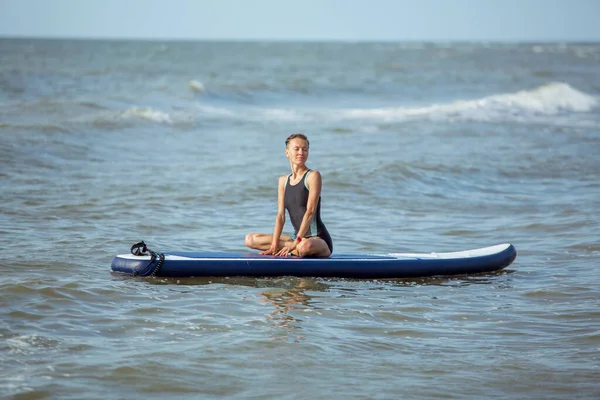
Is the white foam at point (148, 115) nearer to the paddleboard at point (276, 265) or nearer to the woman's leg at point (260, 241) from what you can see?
the woman's leg at point (260, 241)

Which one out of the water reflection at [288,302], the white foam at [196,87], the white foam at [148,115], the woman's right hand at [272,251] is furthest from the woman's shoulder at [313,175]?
the white foam at [196,87]

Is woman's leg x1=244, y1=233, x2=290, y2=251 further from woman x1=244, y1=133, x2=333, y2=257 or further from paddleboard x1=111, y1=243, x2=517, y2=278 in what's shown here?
paddleboard x1=111, y1=243, x2=517, y2=278

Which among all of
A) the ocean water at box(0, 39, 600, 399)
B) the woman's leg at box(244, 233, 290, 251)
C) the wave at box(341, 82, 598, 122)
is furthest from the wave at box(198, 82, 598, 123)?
the woman's leg at box(244, 233, 290, 251)

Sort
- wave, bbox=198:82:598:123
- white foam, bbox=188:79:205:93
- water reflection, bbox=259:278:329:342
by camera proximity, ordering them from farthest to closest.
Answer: white foam, bbox=188:79:205:93, wave, bbox=198:82:598:123, water reflection, bbox=259:278:329:342

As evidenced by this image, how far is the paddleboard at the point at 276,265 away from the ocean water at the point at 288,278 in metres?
0.09

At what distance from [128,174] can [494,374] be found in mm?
8586

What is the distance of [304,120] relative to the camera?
69.9ft

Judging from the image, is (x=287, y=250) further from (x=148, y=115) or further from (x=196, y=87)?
(x=196, y=87)

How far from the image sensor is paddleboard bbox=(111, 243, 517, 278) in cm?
668

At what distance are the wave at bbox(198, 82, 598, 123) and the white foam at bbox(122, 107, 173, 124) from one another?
189 cm

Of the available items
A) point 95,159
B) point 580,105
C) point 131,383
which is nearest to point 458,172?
point 95,159

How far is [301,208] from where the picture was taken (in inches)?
270

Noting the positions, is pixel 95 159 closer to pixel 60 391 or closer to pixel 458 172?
pixel 458 172

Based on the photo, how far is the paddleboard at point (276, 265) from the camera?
6.68 metres
